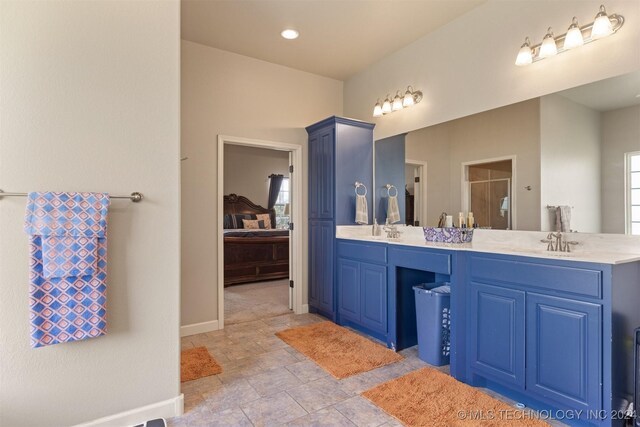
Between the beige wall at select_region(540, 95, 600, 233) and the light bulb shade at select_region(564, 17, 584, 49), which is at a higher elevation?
the light bulb shade at select_region(564, 17, 584, 49)

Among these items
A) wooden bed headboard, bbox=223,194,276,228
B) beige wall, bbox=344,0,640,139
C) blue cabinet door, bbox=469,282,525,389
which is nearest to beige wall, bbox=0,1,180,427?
blue cabinet door, bbox=469,282,525,389

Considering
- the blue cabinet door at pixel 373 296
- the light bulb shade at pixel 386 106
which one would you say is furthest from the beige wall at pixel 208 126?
the blue cabinet door at pixel 373 296

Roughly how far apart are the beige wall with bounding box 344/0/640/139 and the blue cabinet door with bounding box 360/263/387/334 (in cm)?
148

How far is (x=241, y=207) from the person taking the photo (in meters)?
8.23

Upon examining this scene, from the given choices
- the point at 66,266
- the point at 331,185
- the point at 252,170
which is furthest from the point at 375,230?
the point at 252,170

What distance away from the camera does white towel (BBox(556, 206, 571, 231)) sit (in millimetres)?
2307

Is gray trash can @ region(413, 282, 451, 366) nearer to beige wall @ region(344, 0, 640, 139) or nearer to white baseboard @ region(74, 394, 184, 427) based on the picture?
beige wall @ region(344, 0, 640, 139)

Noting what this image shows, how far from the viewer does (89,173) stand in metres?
1.83

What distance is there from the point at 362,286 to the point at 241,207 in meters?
5.50

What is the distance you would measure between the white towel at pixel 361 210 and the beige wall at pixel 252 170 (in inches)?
190

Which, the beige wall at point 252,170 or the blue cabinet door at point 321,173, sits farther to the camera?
the beige wall at point 252,170

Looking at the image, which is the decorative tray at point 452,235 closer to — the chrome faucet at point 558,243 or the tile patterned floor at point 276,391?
the chrome faucet at point 558,243

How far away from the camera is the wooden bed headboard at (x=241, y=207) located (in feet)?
26.5

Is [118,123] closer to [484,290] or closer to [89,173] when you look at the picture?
[89,173]
